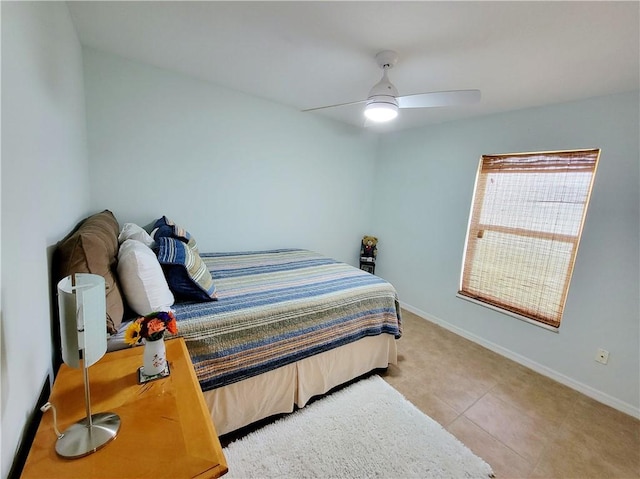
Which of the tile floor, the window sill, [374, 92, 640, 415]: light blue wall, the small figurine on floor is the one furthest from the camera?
the small figurine on floor

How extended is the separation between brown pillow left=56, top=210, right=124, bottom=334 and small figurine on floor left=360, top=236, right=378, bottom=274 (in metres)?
3.11

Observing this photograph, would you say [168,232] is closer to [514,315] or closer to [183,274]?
[183,274]

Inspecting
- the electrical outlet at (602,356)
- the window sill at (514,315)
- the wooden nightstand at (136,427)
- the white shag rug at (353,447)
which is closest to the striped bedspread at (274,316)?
the wooden nightstand at (136,427)

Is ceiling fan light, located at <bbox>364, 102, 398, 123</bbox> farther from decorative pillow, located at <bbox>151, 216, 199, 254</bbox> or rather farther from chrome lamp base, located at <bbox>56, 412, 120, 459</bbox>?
chrome lamp base, located at <bbox>56, 412, 120, 459</bbox>

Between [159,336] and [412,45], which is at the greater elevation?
[412,45]

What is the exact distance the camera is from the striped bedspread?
1.49 meters

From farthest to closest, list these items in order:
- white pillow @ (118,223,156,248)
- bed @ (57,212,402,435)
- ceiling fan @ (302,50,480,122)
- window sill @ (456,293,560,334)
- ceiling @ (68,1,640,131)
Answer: window sill @ (456,293,560,334) → white pillow @ (118,223,156,248) → ceiling fan @ (302,50,480,122) → bed @ (57,212,402,435) → ceiling @ (68,1,640,131)

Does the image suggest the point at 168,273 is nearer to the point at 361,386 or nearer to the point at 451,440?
the point at 361,386

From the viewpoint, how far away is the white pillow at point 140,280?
4.63 feet

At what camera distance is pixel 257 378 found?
65.4 inches

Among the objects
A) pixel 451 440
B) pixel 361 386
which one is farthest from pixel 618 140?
pixel 361 386

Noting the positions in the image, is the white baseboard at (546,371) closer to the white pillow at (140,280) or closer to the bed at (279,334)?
the bed at (279,334)

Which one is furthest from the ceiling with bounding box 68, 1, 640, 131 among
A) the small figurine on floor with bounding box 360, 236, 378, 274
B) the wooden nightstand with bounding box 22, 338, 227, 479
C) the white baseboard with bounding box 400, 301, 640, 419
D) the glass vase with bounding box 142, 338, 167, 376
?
the white baseboard with bounding box 400, 301, 640, 419

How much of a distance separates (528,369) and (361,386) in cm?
164
